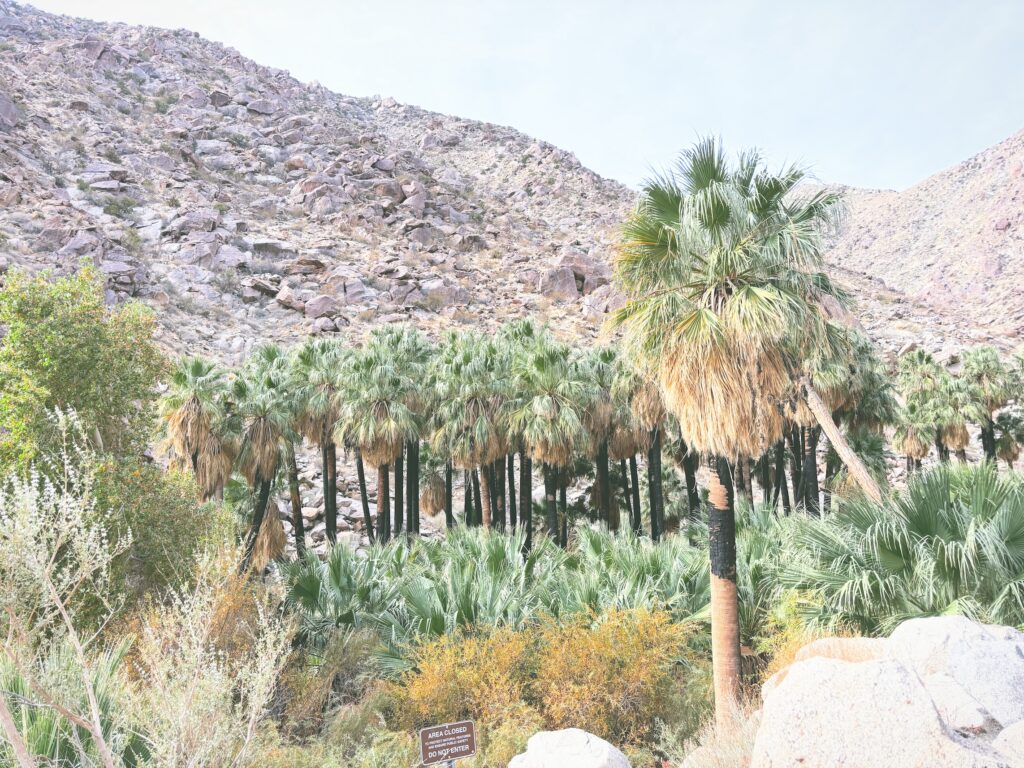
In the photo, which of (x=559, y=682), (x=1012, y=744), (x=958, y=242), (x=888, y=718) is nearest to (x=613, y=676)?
(x=559, y=682)

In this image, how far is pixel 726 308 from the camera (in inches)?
342

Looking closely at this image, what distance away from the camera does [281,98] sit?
86.0 metres

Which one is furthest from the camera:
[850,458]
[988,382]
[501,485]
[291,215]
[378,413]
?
[291,215]

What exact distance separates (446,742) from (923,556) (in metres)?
6.18

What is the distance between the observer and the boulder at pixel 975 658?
19.3 ft

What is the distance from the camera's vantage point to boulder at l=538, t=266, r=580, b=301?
56.3 m

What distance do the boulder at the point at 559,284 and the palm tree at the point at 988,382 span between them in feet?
96.1

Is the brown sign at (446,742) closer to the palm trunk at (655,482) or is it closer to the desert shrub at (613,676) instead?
the desert shrub at (613,676)

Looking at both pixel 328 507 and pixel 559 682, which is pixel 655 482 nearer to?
pixel 328 507

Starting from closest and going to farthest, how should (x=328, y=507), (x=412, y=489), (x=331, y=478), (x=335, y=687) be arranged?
1. (x=335, y=687)
2. (x=328, y=507)
3. (x=331, y=478)
4. (x=412, y=489)

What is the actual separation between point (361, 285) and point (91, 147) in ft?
84.4

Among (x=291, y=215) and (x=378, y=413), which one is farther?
(x=291, y=215)

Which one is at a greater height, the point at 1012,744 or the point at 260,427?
the point at 260,427

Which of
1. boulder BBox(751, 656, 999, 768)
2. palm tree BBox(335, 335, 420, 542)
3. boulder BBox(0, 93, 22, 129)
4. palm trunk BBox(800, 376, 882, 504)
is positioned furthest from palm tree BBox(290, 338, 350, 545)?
boulder BBox(0, 93, 22, 129)
